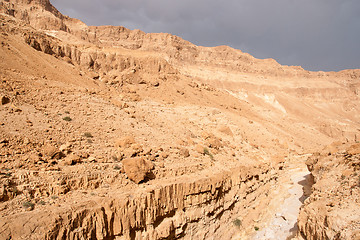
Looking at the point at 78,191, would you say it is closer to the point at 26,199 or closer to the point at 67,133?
the point at 26,199

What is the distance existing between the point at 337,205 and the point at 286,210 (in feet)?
23.3

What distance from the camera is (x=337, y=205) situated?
7637 mm

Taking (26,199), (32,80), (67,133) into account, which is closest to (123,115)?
(67,133)

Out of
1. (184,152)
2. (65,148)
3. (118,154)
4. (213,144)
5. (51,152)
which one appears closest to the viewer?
(51,152)

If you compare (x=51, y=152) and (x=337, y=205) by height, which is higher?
(x=51, y=152)

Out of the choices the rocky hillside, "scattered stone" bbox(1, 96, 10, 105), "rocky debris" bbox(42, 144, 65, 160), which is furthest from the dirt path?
"scattered stone" bbox(1, 96, 10, 105)

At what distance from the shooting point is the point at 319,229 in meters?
7.48

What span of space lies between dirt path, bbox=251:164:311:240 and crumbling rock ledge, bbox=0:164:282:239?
4.29 ft

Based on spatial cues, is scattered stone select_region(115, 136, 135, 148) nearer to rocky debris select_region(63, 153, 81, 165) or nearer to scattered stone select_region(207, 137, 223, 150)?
rocky debris select_region(63, 153, 81, 165)

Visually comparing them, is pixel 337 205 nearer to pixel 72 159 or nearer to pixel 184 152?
pixel 184 152

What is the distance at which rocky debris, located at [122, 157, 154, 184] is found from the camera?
8055 mm

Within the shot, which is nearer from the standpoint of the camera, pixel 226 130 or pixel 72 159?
pixel 72 159

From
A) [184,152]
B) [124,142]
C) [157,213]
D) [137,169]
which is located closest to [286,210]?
[184,152]

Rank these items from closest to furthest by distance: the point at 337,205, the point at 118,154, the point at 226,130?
the point at 337,205 < the point at 118,154 < the point at 226,130
